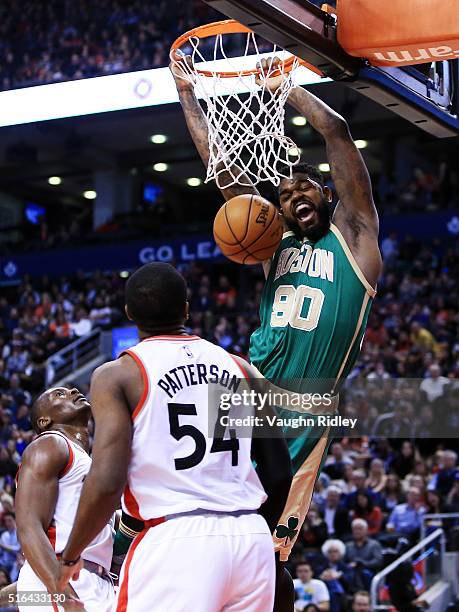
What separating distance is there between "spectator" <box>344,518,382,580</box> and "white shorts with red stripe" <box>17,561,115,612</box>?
553 centimetres

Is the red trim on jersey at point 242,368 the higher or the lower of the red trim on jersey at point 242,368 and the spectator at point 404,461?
the higher

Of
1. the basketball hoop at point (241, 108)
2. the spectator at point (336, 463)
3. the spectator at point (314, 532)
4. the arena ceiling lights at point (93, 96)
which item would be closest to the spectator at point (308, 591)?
the spectator at point (314, 532)

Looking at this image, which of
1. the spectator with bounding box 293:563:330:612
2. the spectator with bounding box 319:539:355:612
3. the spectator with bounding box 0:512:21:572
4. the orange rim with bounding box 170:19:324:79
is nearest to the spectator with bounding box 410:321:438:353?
the spectator with bounding box 319:539:355:612

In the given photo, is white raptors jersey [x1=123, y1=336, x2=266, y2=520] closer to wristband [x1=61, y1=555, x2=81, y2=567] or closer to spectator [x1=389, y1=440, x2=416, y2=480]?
wristband [x1=61, y1=555, x2=81, y2=567]

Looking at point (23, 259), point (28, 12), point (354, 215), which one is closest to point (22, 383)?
point (23, 259)

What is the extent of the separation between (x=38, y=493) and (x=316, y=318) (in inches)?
56.1

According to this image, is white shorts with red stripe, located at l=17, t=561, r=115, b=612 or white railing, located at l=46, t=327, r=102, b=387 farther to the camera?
white railing, located at l=46, t=327, r=102, b=387

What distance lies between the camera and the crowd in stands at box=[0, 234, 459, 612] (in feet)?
33.7

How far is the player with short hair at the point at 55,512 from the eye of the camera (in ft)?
14.4

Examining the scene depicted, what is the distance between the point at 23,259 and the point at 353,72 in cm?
1945

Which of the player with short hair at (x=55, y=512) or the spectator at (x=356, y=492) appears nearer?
the player with short hair at (x=55, y=512)

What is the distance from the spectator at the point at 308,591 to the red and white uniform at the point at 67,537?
4.80m

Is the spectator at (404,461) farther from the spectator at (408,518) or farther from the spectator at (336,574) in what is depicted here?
the spectator at (336,574)

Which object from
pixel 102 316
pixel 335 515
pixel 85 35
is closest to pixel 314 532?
Answer: pixel 335 515
